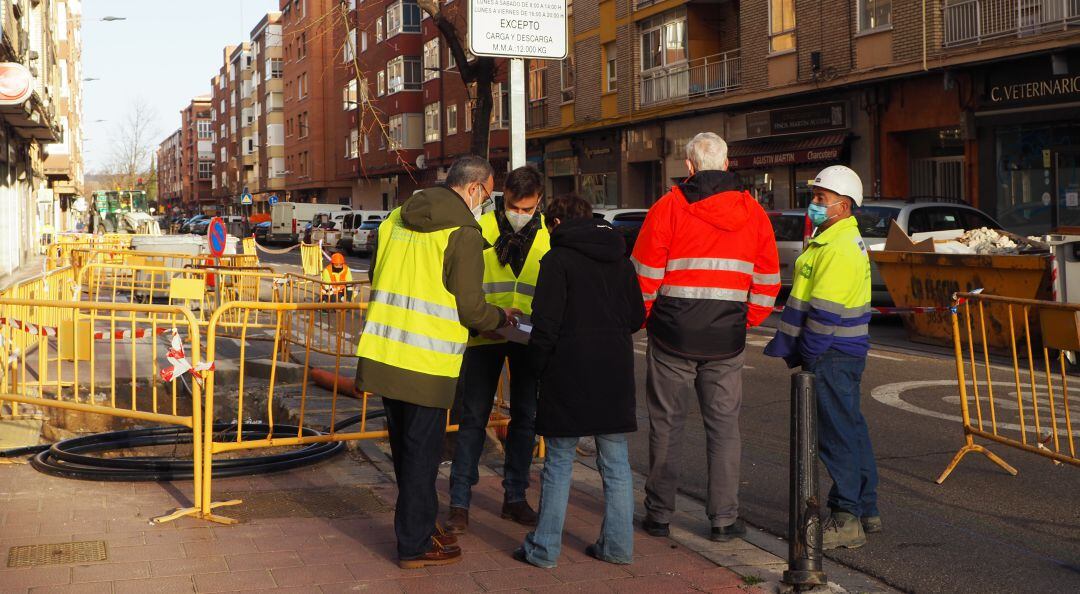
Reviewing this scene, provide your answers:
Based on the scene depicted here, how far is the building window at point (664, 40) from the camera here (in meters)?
31.9

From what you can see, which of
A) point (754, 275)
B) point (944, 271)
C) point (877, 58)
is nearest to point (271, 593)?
point (754, 275)

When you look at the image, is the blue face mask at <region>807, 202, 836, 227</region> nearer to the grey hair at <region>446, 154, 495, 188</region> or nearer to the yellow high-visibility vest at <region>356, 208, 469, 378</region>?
the grey hair at <region>446, 154, 495, 188</region>

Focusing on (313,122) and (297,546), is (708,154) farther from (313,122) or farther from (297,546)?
A: (313,122)

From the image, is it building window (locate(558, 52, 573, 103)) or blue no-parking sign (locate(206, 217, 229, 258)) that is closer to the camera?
blue no-parking sign (locate(206, 217, 229, 258))

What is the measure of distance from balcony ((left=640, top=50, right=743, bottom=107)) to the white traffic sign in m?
22.6

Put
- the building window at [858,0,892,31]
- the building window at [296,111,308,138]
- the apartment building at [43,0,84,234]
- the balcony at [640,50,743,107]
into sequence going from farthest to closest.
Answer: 1. the building window at [296,111,308,138]
2. the apartment building at [43,0,84,234]
3. the balcony at [640,50,743,107]
4. the building window at [858,0,892,31]

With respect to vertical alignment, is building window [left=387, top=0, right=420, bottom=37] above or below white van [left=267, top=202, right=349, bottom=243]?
above

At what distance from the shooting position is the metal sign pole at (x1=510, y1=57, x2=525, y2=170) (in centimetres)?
755

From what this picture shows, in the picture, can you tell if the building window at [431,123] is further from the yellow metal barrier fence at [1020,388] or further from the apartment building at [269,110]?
the yellow metal barrier fence at [1020,388]

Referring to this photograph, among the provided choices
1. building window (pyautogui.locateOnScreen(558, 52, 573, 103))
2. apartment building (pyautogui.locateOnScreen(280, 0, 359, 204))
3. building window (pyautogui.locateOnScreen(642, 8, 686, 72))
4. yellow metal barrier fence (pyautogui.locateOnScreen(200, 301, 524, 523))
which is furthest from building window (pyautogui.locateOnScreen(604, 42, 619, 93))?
apartment building (pyautogui.locateOnScreen(280, 0, 359, 204))

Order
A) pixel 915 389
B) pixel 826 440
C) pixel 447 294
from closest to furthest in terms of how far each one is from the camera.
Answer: pixel 447 294
pixel 826 440
pixel 915 389

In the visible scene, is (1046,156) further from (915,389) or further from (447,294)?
(447,294)

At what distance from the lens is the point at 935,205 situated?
1739 cm

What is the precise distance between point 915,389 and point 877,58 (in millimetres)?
15119
